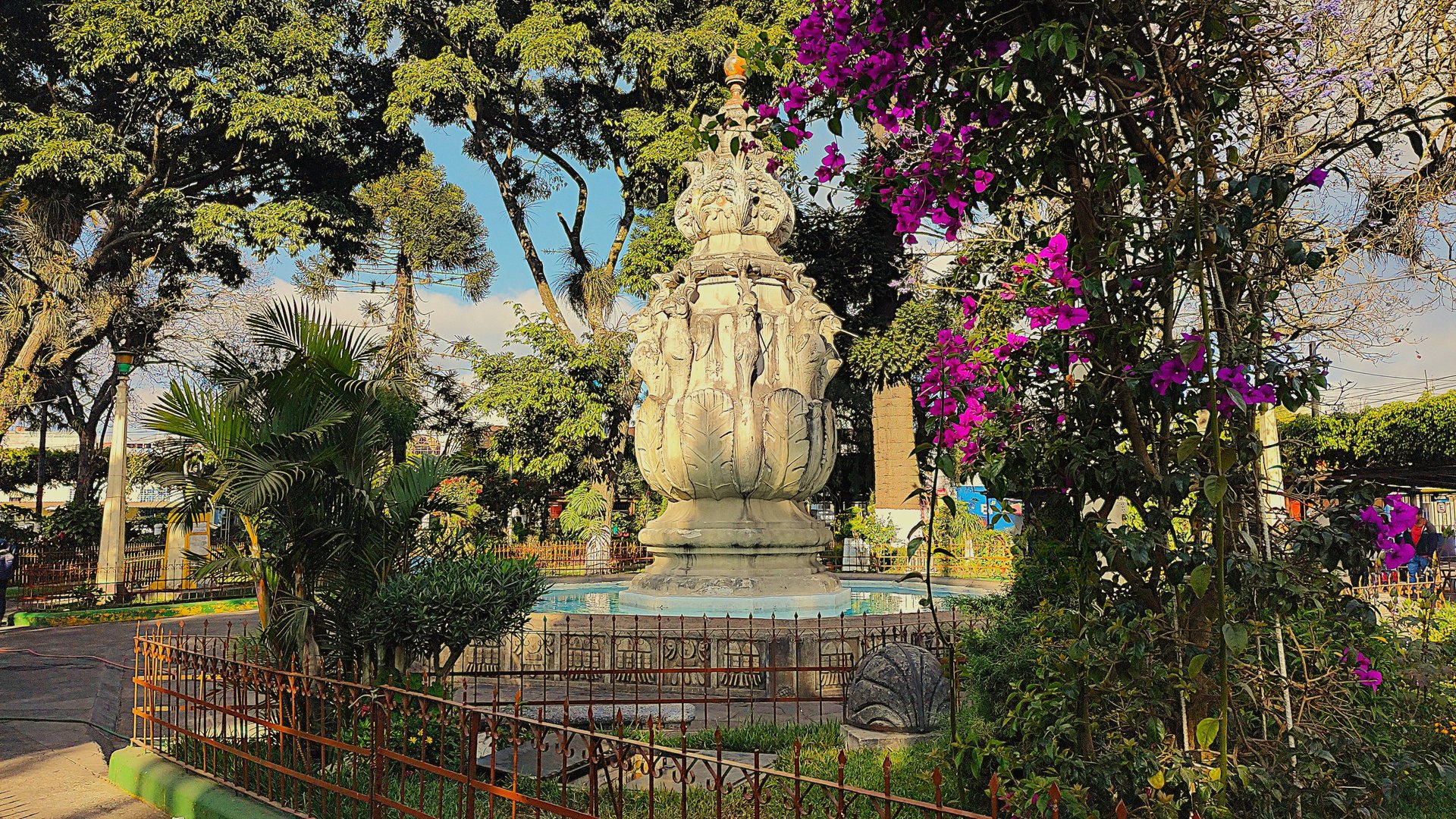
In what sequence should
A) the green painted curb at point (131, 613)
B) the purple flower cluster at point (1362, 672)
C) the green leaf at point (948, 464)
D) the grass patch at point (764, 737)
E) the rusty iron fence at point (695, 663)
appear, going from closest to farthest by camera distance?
the green leaf at point (948, 464) → the purple flower cluster at point (1362, 672) → the grass patch at point (764, 737) → the rusty iron fence at point (695, 663) → the green painted curb at point (131, 613)

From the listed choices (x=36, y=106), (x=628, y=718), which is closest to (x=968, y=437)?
(x=628, y=718)

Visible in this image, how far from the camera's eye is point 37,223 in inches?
788

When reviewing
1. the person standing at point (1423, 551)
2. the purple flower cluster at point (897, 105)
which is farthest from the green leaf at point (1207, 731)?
the person standing at point (1423, 551)

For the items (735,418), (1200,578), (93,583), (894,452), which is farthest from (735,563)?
(894,452)

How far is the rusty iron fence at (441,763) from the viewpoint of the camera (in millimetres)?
3807

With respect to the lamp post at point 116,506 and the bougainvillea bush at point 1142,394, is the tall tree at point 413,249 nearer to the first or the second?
the lamp post at point 116,506

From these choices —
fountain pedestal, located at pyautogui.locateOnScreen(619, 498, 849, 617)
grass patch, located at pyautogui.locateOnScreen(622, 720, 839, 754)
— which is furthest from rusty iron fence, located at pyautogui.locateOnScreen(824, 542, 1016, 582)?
grass patch, located at pyautogui.locateOnScreen(622, 720, 839, 754)

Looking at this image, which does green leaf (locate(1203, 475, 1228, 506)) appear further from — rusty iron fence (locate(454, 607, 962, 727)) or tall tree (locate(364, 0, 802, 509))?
tall tree (locate(364, 0, 802, 509))

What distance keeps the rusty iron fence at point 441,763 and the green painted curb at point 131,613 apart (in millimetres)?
9347

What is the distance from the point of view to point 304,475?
559 centimetres

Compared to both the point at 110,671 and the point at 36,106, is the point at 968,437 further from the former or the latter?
the point at 36,106

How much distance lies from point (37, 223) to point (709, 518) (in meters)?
16.7

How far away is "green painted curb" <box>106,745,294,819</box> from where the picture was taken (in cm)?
473

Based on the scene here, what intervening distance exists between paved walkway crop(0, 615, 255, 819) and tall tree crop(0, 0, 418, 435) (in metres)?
9.54
